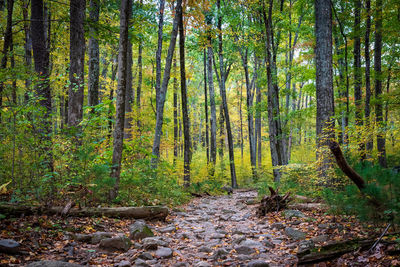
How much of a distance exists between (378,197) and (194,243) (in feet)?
10.4

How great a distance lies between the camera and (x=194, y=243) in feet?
15.0

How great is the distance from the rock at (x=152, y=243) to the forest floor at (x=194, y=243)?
2cm

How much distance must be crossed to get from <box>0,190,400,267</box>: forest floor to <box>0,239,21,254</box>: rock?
0.29ft

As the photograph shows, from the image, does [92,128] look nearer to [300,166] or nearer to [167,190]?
[167,190]

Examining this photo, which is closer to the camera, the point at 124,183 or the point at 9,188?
the point at 9,188

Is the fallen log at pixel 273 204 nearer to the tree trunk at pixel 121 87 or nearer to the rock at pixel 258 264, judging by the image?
the rock at pixel 258 264

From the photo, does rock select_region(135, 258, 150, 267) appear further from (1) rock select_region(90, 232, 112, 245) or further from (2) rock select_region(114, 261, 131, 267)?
(1) rock select_region(90, 232, 112, 245)

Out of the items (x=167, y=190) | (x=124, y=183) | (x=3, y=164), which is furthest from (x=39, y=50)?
(x=167, y=190)

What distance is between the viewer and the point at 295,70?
1337 centimetres

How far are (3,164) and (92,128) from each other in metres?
2.03

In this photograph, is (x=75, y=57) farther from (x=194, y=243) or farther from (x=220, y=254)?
(x=220, y=254)

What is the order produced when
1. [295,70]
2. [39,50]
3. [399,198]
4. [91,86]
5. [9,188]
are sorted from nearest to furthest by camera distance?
[399,198] → [9,188] → [39,50] → [91,86] → [295,70]

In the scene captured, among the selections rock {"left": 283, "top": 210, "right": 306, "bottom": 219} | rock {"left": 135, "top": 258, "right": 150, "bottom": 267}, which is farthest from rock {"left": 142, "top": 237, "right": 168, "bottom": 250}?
rock {"left": 283, "top": 210, "right": 306, "bottom": 219}

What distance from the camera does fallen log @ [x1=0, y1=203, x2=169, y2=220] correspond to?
3.93 metres
